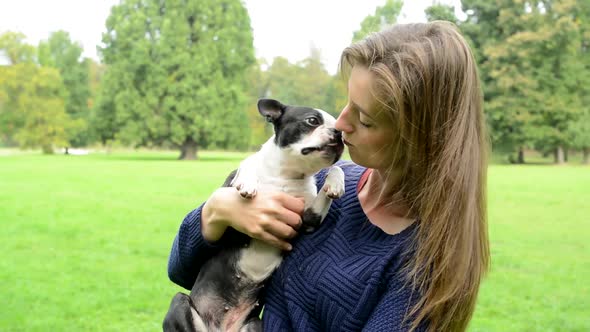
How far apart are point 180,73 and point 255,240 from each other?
39.2 meters

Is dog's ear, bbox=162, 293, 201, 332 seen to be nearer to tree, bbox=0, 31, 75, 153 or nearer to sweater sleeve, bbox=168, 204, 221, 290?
A: sweater sleeve, bbox=168, 204, 221, 290

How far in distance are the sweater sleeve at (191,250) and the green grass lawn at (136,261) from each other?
2855mm

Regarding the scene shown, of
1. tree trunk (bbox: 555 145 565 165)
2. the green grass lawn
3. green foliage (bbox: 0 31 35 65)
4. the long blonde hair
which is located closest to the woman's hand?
the long blonde hair

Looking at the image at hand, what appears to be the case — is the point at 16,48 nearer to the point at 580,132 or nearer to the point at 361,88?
the point at 580,132

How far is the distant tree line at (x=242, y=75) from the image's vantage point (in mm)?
37781

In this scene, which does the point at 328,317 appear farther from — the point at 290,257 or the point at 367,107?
the point at 367,107

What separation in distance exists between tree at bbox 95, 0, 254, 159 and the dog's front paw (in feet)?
121

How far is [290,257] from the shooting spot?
7.22ft

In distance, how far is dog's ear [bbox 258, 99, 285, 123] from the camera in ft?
8.04

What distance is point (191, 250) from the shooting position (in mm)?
2410

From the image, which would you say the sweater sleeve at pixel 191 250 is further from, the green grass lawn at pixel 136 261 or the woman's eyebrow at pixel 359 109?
the green grass lawn at pixel 136 261

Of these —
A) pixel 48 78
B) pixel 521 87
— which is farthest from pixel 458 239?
pixel 48 78

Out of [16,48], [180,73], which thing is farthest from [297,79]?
[16,48]

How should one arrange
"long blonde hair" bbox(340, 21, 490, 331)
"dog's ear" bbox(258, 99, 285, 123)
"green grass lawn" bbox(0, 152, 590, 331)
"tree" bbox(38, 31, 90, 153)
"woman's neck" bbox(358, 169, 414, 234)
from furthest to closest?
"tree" bbox(38, 31, 90, 153)
"green grass lawn" bbox(0, 152, 590, 331)
"dog's ear" bbox(258, 99, 285, 123)
"woman's neck" bbox(358, 169, 414, 234)
"long blonde hair" bbox(340, 21, 490, 331)
